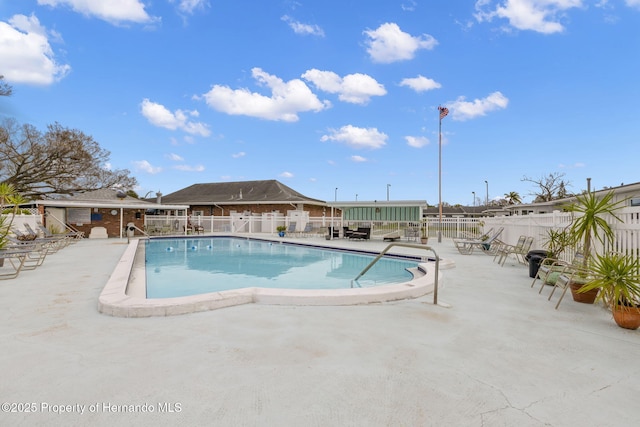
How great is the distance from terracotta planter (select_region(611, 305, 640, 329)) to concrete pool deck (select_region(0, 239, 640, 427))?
11cm

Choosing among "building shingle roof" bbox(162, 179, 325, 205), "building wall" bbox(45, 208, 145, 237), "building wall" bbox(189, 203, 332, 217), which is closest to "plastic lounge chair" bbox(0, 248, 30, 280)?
"building wall" bbox(45, 208, 145, 237)

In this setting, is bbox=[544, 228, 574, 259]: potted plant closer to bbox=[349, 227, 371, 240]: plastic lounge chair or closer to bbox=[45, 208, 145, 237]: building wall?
bbox=[349, 227, 371, 240]: plastic lounge chair

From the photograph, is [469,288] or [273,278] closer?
[469,288]

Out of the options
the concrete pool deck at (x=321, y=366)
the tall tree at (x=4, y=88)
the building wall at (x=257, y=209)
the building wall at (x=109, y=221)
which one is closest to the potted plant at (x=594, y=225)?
the concrete pool deck at (x=321, y=366)

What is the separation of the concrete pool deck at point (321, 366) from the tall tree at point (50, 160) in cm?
2586

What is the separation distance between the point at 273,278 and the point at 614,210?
7309 millimetres

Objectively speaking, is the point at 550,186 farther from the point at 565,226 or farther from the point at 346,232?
the point at 565,226

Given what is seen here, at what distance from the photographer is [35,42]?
18.2 m

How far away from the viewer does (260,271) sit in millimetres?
10344

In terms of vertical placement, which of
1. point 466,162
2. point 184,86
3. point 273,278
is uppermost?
point 184,86

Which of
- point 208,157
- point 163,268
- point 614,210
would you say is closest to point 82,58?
point 208,157

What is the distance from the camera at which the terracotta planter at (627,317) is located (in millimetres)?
3844

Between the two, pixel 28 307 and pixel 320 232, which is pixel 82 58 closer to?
pixel 320 232

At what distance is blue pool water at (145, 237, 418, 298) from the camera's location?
314 inches
